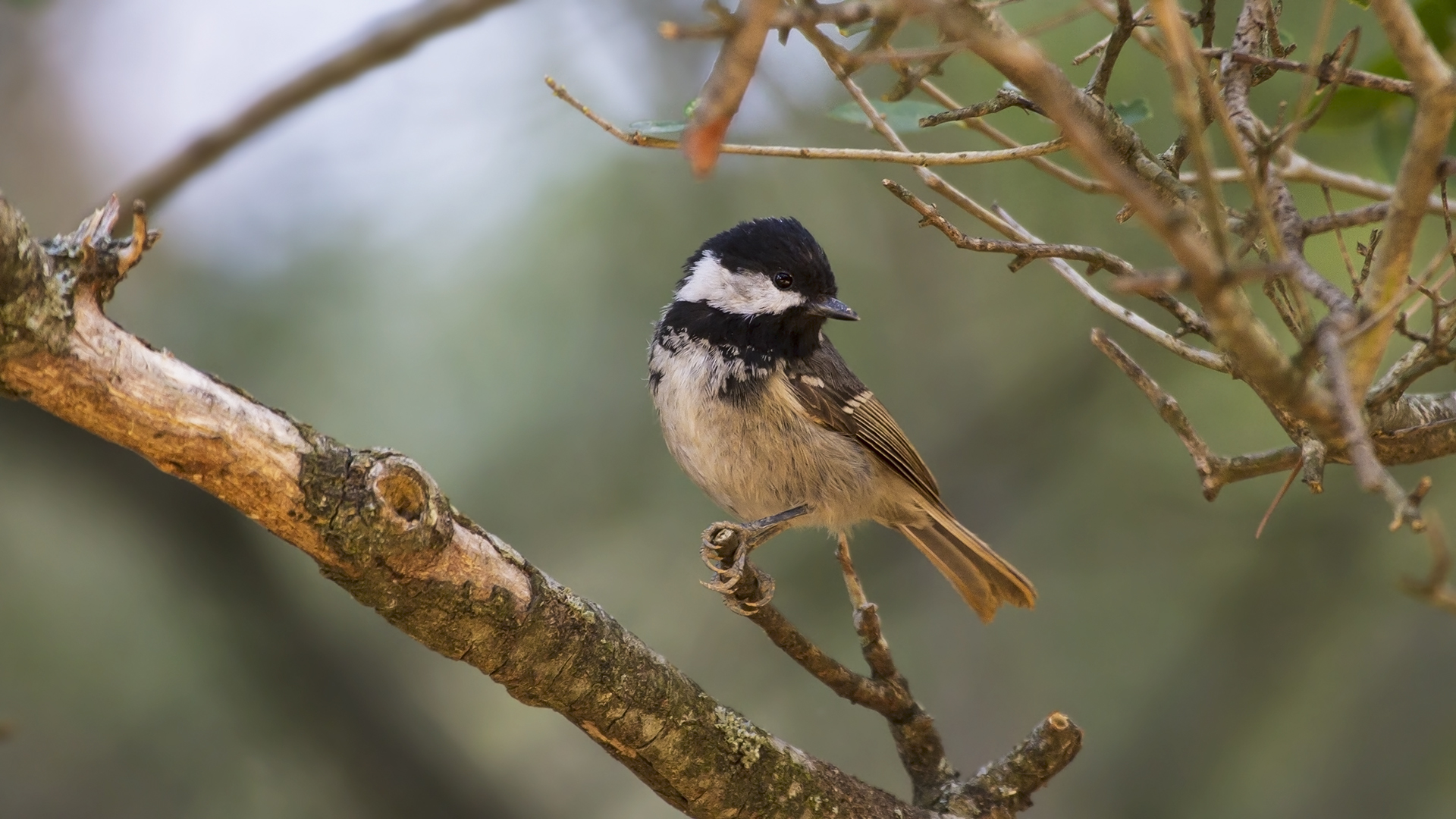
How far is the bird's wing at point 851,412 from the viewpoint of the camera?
3977 mm

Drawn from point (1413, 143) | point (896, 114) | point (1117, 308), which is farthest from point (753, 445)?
point (1413, 143)

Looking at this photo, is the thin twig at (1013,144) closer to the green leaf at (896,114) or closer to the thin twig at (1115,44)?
the green leaf at (896,114)

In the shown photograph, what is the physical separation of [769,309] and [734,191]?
221cm

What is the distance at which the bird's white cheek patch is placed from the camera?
4008 mm

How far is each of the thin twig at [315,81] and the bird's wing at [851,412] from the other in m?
1.99

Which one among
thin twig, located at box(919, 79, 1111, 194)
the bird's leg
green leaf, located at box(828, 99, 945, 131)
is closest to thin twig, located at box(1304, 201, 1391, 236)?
thin twig, located at box(919, 79, 1111, 194)

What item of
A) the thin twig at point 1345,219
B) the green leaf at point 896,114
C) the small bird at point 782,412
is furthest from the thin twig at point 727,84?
the small bird at point 782,412

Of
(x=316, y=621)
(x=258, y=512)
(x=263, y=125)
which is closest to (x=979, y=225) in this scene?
(x=263, y=125)

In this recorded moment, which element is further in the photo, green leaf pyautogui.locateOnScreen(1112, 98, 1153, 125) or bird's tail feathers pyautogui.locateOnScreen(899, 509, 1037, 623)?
bird's tail feathers pyautogui.locateOnScreen(899, 509, 1037, 623)

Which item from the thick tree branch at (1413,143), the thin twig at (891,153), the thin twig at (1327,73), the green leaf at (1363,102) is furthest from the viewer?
the green leaf at (1363,102)

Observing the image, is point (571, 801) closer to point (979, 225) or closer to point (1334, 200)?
point (979, 225)

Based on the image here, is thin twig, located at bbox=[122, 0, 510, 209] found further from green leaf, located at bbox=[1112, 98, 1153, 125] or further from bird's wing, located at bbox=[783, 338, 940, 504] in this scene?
green leaf, located at bbox=[1112, 98, 1153, 125]

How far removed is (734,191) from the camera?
604 centimetres

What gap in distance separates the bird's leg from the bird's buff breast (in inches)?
19.8
